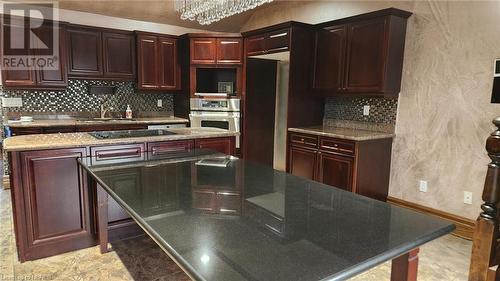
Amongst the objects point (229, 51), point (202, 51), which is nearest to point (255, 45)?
point (229, 51)

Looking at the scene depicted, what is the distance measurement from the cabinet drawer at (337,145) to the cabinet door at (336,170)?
0.06m

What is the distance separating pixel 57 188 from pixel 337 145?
8.62ft

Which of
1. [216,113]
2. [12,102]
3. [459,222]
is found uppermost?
[12,102]

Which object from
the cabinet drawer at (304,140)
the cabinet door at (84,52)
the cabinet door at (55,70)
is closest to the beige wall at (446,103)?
the cabinet drawer at (304,140)

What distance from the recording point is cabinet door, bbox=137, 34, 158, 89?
15.5ft

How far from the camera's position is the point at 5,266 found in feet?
7.36

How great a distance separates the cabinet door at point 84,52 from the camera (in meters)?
4.31

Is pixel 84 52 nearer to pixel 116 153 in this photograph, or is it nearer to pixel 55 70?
pixel 55 70

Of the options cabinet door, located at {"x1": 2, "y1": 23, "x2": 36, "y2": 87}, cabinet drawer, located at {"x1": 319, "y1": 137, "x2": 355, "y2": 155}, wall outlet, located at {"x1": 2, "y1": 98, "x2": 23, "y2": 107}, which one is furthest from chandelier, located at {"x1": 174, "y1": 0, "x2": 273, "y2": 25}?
wall outlet, located at {"x1": 2, "y1": 98, "x2": 23, "y2": 107}

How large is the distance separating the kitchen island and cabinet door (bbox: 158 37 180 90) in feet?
8.21

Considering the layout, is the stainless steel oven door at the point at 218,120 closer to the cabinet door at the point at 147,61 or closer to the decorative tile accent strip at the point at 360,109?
the cabinet door at the point at 147,61

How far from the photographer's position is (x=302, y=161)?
3914mm

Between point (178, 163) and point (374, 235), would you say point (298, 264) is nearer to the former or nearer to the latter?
point (374, 235)

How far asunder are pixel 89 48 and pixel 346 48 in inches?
135
